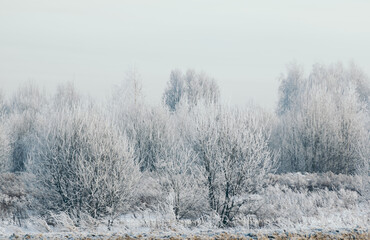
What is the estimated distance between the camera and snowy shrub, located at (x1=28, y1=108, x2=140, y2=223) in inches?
588

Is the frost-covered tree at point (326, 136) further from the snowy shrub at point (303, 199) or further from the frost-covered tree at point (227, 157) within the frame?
the frost-covered tree at point (227, 157)

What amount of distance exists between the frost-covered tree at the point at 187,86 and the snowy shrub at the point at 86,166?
1358 inches

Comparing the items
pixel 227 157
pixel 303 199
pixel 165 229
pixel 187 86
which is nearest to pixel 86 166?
pixel 165 229

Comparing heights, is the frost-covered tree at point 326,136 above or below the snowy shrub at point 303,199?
above

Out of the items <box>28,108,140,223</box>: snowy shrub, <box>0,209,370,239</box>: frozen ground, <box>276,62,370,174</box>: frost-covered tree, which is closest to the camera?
<box>0,209,370,239</box>: frozen ground

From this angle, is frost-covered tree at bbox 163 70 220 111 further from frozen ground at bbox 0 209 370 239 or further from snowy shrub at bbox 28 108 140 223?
frozen ground at bbox 0 209 370 239

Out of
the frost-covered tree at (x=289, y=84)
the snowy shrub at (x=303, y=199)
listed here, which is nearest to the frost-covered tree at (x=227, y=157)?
the snowy shrub at (x=303, y=199)

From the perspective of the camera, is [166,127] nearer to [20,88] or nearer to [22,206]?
[22,206]

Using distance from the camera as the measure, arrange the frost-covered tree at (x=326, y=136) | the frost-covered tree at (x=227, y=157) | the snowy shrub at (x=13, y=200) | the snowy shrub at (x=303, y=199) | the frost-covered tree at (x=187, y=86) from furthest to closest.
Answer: the frost-covered tree at (x=187, y=86) < the frost-covered tree at (x=326, y=136) < the snowy shrub at (x=13, y=200) < the snowy shrub at (x=303, y=199) < the frost-covered tree at (x=227, y=157)

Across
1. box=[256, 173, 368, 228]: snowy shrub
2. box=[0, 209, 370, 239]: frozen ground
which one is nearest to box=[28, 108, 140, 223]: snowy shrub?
box=[0, 209, 370, 239]: frozen ground

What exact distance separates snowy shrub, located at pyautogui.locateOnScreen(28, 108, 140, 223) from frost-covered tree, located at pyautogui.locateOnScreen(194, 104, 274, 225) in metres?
3.02

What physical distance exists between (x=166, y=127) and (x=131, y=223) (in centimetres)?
1366

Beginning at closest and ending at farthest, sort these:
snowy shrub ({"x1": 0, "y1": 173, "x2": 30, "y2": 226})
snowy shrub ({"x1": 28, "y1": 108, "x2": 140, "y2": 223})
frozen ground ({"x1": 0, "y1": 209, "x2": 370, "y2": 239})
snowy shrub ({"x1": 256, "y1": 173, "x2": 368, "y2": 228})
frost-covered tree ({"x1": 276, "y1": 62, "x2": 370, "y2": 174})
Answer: frozen ground ({"x1": 0, "y1": 209, "x2": 370, "y2": 239}) → snowy shrub ({"x1": 28, "y1": 108, "x2": 140, "y2": 223}) → snowy shrub ({"x1": 256, "y1": 173, "x2": 368, "y2": 228}) → snowy shrub ({"x1": 0, "y1": 173, "x2": 30, "y2": 226}) → frost-covered tree ({"x1": 276, "y1": 62, "x2": 370, "y2": 174})

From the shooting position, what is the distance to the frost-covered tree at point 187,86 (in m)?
51.1
